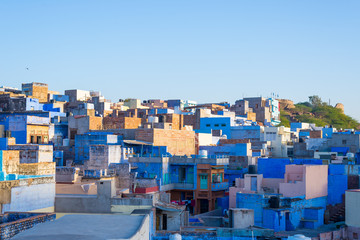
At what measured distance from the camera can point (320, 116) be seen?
7906cm

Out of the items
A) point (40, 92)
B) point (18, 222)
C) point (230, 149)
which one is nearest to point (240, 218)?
point (18, 222)

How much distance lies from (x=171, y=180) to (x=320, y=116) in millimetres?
54584

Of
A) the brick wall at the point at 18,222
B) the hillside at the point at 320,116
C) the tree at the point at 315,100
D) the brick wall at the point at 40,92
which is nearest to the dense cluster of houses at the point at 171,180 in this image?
the brick wall at the point at 18,222

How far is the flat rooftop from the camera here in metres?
9.46

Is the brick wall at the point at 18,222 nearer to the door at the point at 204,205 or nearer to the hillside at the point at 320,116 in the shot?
the door at the point at 204,205

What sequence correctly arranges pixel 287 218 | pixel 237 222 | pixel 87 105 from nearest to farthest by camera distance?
1. pixel 237 222
2. pixel 287 218
3. pixel 87 105

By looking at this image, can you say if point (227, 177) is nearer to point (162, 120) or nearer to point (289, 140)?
point (162, 120)

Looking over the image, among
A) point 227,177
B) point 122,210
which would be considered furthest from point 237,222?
point 227,177

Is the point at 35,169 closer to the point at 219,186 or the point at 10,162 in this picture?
the point at 10,162

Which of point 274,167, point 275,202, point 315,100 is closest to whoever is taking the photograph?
point 275,202

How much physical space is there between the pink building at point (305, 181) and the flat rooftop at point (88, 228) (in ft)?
46.6

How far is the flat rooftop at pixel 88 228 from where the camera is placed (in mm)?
9461

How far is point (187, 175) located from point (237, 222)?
A: 10.8 meters

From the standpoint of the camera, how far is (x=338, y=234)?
68.2 feet
